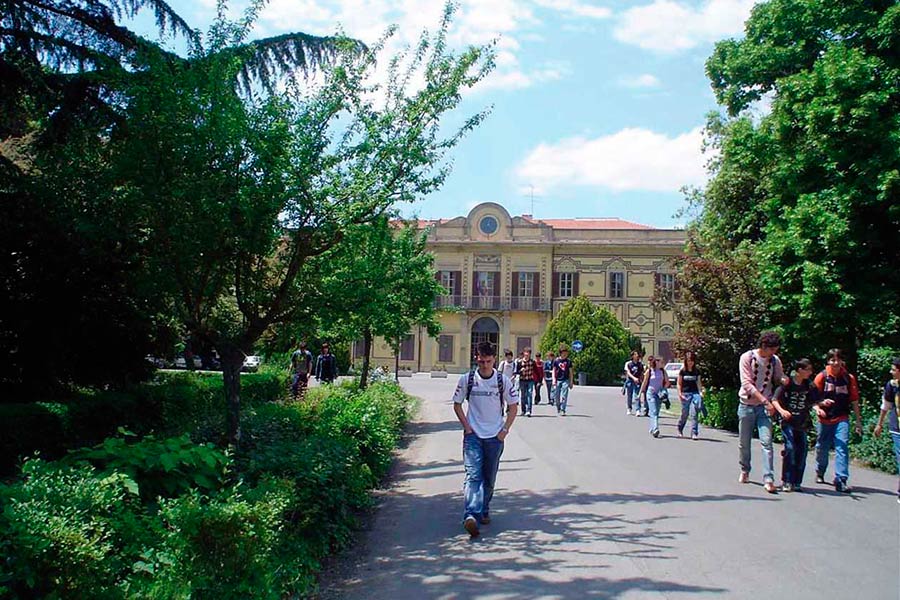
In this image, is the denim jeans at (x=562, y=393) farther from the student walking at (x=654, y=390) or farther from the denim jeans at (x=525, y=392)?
the student walking at (x=654, y=390)

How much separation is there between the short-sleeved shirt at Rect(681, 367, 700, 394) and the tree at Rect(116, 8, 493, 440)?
27.4 ft

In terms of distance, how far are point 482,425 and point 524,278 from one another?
51626 mm

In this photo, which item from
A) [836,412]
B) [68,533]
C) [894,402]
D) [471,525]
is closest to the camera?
[68,533]

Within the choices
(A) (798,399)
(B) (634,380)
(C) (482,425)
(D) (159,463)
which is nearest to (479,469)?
(C) (482,425)

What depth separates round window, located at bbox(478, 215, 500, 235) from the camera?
5916 cm

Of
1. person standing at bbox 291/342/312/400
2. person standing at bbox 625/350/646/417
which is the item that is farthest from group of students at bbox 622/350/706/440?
person standing at bbox 291/342/312/400

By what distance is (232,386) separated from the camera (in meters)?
8.32

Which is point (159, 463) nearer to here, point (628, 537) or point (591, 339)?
point (628, 537)

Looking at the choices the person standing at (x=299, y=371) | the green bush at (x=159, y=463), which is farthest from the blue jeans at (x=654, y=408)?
the green bush at (x=159, y=463)

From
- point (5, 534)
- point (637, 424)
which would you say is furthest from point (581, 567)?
point (637, 424)

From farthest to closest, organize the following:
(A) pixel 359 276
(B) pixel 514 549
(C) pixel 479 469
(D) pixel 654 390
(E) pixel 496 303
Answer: (E) pixel 496 303, (D) pixel 654 390, (A) pixel 359 276, (C) pixel 479 469, (B) pixel 514 549

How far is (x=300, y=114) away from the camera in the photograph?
8.13m

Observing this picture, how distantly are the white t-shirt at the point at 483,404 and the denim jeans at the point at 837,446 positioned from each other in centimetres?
453

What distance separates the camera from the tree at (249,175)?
7297mm
